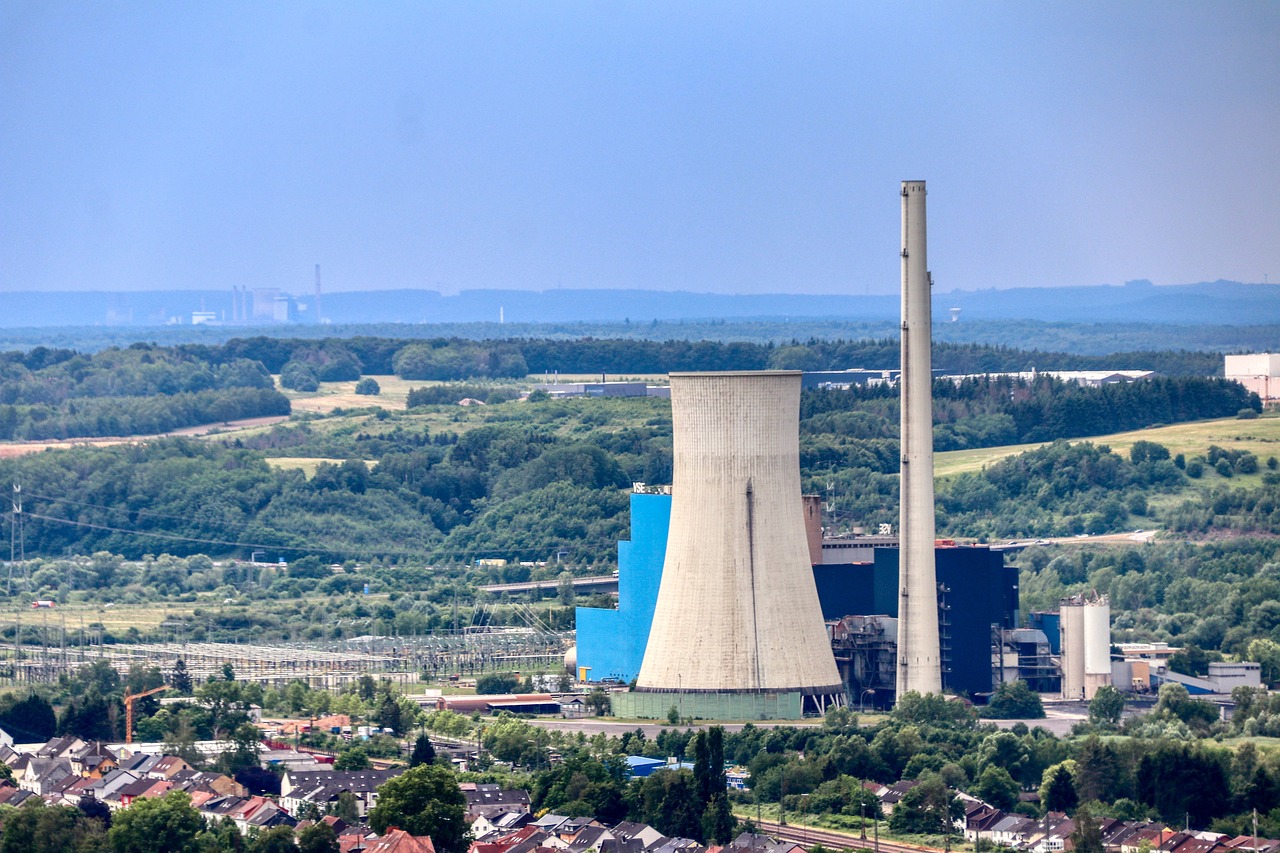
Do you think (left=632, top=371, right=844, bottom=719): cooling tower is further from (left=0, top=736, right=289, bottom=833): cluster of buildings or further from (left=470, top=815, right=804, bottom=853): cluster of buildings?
(left=470, top=815, right=804, bottom=853): cluster of buildings

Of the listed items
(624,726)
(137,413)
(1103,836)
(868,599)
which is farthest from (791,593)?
(137,413)

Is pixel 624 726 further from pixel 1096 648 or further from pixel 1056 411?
pixel 1056 411

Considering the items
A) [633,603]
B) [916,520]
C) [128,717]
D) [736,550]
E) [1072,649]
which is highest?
[916,520]

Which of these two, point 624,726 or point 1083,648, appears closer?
point 624,726

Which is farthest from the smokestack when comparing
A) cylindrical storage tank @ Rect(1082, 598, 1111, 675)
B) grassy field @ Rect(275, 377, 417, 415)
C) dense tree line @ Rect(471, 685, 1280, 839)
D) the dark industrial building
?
grassy field @ Rect(275, 377, 417, 415)

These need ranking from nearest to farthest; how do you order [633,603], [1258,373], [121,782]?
[121,782]
[633,603]
[1258,373]

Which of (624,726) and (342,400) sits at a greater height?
(342,400)

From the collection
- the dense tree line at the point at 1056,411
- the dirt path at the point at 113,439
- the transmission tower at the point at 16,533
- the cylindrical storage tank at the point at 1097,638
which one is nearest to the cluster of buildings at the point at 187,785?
the cylindrical storage tank at the point at 1097,638
